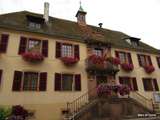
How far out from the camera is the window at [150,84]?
17566 mm

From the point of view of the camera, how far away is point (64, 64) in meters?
14.1

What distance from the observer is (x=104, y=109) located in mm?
Result: 11836

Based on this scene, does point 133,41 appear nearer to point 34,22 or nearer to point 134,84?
point 134,84

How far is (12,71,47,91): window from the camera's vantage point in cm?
1192

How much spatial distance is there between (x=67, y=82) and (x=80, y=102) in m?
2.03

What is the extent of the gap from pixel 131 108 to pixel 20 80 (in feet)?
29.7

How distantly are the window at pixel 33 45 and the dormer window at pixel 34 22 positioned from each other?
1.66 metres

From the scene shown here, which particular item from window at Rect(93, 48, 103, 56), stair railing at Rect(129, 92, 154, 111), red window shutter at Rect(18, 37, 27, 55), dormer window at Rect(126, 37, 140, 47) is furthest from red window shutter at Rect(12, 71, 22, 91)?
dormer window at Rect(126, 37, 140, 47)

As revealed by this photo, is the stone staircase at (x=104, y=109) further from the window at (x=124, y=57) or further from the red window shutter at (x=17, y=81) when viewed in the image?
the window at (x=124, y=57)

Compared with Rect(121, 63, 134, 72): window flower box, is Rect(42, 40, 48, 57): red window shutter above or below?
above

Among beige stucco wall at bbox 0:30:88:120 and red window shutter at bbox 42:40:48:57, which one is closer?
beige stucco wall at bbox 0:30:88:120

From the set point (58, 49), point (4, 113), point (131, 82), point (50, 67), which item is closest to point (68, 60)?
point (58, 49)

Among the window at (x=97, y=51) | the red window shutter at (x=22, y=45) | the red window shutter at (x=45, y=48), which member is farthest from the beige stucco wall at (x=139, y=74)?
the red window shutter at (x=22, y=45)

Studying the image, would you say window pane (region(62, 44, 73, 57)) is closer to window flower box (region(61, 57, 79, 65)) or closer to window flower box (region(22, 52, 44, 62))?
window flower box (region(61, 57, 79, 65))
